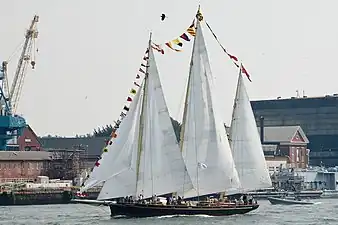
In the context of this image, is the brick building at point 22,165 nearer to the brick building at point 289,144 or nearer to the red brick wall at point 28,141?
the red brick wall at point 28,141

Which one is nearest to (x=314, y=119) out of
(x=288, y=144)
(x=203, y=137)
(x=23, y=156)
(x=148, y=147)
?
(x=288, y=144)

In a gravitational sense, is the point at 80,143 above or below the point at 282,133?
below

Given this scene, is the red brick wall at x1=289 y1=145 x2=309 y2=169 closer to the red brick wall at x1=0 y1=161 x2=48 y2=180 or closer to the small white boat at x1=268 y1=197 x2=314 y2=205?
the red brick wall at x1=0 y1=161 x2=48 y2=180

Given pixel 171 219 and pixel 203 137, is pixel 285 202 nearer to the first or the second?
pixel 203 137

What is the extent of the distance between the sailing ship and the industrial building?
102 m

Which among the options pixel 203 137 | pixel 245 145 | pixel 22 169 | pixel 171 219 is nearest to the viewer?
pixel 171 219

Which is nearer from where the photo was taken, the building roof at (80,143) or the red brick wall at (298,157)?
the building roof at (80,143)

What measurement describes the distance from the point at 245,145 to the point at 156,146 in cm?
1335

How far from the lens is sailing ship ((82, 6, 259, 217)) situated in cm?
6769

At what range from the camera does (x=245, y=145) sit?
8038cm

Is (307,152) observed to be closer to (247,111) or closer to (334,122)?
(334,122)

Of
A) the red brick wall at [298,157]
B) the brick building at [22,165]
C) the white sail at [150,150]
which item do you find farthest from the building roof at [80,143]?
the white sail at [150,150]

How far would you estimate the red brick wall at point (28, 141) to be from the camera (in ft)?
490

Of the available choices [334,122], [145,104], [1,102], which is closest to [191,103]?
[145,104]
